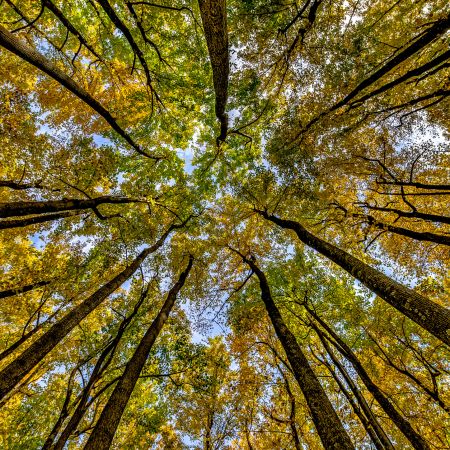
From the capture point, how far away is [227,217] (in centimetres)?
1415

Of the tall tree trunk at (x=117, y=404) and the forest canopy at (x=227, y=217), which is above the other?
the forest canopy at (x=227, y=217)

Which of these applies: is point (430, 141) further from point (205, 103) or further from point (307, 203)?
point (205, 103)

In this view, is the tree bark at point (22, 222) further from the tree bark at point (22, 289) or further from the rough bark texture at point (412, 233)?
the rough bark texture at point (412, 233)

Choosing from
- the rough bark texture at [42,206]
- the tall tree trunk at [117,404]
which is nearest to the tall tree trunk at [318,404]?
the tall tree trunk at [117,404]

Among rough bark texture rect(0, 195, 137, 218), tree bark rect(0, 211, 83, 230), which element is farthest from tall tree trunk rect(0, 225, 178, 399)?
rough bark texture rect(0, 195, 137, 218)

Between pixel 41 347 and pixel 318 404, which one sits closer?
pixel 318 404

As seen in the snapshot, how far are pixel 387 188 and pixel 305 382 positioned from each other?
7.78 metres

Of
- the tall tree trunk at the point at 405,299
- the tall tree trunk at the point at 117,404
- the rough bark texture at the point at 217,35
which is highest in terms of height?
the rough bark texture at the point at 217,35

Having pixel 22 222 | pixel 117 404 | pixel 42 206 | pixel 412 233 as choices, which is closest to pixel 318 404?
pixel 117 404

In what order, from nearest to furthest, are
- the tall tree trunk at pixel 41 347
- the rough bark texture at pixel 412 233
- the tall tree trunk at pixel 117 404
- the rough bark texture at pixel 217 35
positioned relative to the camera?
1. the rough bark texture at pixel 217 35
2. the tall tree trunk at pixel 41 347
3. the tall tree trunk at pixel 117 404
4. the rough bark texture at pixel 412 233

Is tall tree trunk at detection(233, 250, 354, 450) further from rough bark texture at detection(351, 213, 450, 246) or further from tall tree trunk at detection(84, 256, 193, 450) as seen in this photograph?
rough bark texture at detection(351, 213, 450, 246)

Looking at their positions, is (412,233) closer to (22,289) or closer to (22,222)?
(22,222)

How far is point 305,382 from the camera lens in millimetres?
5734

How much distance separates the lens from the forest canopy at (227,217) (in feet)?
24.3
